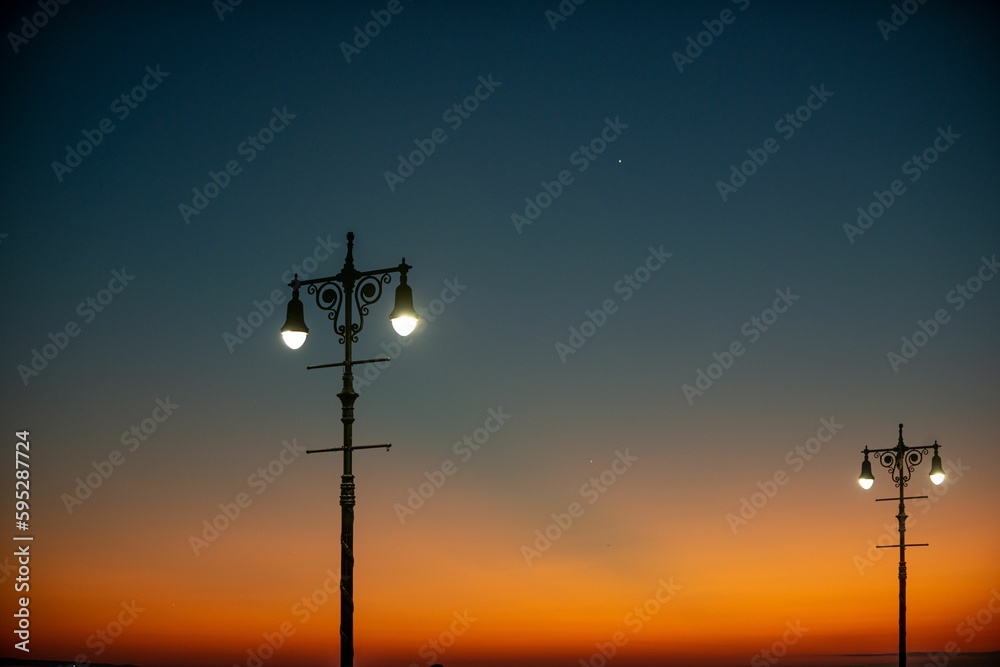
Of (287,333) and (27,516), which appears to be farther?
(27,516)

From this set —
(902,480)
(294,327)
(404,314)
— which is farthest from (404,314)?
(902,480)

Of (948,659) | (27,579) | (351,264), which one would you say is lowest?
(27,579)

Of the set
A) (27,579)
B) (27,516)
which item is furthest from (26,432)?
(27,579)

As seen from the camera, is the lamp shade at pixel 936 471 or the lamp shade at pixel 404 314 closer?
the lamp shade at pixel 404 314

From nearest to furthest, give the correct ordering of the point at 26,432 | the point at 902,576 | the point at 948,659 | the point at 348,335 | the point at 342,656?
the point at 342,656, the point at 348,335, the point at 26,432, the point at 902,576, the point at 948,659

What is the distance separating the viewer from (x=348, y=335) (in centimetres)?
1392

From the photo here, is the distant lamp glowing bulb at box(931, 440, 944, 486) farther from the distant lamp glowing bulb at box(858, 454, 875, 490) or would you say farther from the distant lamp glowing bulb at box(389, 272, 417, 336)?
the distant lamp glowing bulb at box(389, 272, 417, 336)

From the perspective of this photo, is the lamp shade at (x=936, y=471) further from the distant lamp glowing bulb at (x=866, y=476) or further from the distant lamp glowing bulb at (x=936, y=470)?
the distant lamp glowing bulb at (x=866, y=476)

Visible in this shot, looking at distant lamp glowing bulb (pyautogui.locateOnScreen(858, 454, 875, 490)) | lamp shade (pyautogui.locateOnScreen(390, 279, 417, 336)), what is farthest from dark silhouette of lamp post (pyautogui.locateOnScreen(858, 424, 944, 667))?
Result: lamp shade (pyautogui.locateOnScreen(390, 279, 417, 336))

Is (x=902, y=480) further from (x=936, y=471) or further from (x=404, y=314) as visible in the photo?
(x=404, y=314)

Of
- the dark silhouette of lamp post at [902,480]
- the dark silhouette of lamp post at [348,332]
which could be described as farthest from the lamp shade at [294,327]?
the dark silhouette of lamp post at [902,480]

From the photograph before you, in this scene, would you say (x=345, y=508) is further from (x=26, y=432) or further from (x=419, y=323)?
(x=26, y=432)

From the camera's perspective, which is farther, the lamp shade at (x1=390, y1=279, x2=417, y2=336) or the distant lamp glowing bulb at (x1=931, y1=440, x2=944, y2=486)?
the distant lamp glowing bulb at (x1=931, y1=440, x2=944, y2=486)

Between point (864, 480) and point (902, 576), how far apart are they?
254 centimetres
